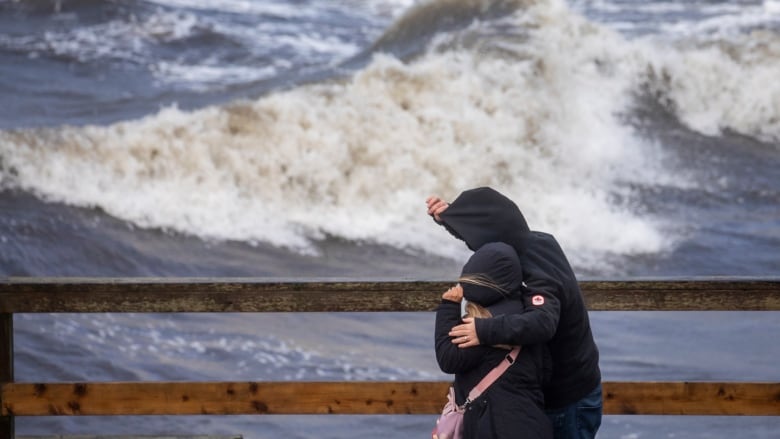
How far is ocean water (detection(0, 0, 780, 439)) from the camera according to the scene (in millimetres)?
7957

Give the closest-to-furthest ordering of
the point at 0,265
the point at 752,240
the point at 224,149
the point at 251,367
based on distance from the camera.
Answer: the point at 251,367 < the point at 0,265 < the point at 752,240 < the point at 224,149

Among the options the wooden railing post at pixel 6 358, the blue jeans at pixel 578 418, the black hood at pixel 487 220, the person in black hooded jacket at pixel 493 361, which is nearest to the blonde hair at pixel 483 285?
the person in black hooded jacket at pixel 493 361

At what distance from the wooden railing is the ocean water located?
2482 millimetres

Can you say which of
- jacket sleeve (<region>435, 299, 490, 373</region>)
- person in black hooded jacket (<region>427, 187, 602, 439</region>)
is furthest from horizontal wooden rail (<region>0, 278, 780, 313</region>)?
jacket sleeve (<region>435, 299, 490, 373</region>)

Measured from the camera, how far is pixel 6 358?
3.59 metres

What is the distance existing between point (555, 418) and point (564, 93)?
1303 cm

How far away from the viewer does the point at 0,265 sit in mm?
9938

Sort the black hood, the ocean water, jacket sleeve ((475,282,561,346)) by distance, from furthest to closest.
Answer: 1. the ocean water
2. the black hood
3. jacket sleeve ((475,282,561,346))

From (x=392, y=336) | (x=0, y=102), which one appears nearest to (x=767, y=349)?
(x=392, y=336)

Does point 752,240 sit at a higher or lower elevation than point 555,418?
lower

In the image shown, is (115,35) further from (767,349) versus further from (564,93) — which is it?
(767,349)

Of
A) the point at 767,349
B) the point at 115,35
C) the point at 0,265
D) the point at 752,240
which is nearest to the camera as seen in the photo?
the point at 767,349

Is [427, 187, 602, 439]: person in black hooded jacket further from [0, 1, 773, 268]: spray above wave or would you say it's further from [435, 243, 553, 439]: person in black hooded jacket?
[0, 1, 773, 268]: spray above wave

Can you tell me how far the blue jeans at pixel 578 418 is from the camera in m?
2.96
